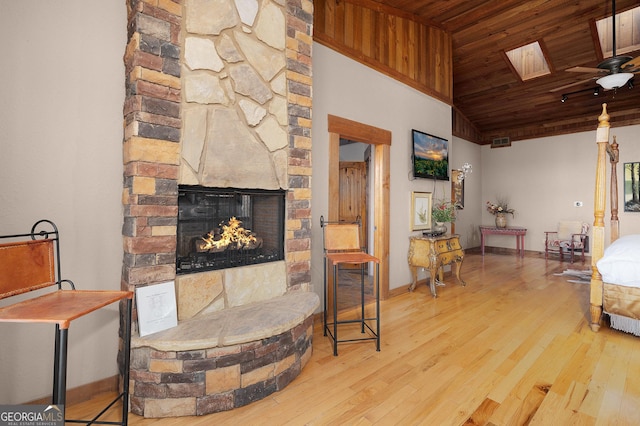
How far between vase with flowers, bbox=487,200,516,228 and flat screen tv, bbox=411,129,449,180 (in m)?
3.49

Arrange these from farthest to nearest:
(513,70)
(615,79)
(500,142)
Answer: (500,142), (513,70), (615,79)

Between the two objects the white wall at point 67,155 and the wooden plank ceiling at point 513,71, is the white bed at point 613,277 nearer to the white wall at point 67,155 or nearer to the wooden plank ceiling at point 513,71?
the wooden plank ceiling at point 513,71

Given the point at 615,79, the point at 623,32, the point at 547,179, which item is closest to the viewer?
the point at 615,79

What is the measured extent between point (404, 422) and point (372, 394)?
294 millimetres

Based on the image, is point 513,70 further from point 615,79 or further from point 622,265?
point 622,265

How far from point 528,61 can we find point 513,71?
0.39 m

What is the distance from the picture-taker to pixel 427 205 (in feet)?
15.7

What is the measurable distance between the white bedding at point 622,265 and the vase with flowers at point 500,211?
15.8 feet

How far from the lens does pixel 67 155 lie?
6.18 feet

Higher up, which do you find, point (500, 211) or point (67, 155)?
point (67, 155)

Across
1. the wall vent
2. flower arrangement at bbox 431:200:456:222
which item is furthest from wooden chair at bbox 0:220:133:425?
the wall vent

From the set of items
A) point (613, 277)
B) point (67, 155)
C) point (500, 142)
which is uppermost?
point (500, 142)

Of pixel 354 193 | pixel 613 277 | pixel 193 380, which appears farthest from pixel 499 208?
pixel 193 380

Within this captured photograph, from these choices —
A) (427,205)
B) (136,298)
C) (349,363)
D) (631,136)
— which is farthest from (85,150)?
(631,136)
